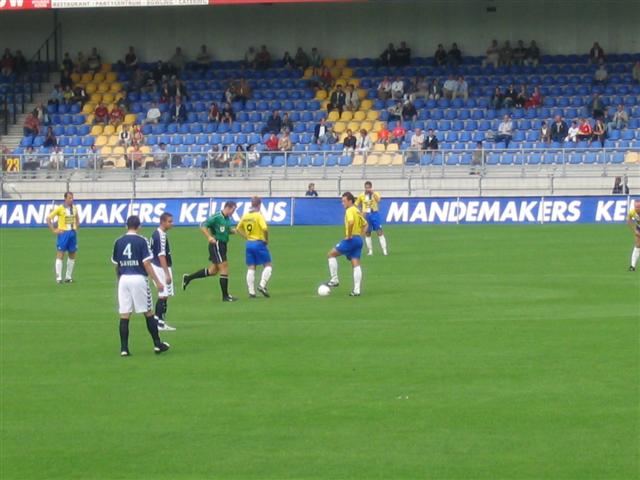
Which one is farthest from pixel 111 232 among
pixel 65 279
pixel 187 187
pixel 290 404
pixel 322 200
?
pixel 290 404

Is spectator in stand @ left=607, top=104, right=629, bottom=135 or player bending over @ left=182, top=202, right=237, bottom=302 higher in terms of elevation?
spectator in stand @ left=607, top=104, right=629, bottom=135

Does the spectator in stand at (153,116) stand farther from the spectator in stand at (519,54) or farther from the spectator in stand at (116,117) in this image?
the spectator in stand at (519,54)

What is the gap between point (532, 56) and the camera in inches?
2104

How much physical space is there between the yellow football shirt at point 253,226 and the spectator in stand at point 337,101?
28.3 meters

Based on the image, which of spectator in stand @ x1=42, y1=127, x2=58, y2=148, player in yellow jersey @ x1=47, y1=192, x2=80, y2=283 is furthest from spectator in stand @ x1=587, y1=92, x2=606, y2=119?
player in yellow jersey @ x1=47, y1=192, x2=80, y2=283

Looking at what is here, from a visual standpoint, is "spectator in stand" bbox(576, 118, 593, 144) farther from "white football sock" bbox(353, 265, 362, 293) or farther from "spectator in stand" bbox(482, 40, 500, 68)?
"white football sock" bbox(353, 265, 362, 293)

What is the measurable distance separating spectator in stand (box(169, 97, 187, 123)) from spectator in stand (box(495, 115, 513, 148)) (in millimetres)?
13381

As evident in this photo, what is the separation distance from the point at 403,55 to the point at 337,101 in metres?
4.26

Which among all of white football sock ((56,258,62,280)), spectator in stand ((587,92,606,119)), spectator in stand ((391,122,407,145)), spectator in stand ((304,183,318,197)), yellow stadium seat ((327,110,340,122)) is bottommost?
white football sock ((56,258,62,280))

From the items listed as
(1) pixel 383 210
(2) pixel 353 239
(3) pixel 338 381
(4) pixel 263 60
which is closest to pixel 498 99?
(1) pixel 383 210

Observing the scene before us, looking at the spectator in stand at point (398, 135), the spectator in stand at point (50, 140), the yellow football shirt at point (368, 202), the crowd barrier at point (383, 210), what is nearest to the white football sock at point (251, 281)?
the yellow football shirt at point (368, 202)

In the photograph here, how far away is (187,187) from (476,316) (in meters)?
26.7

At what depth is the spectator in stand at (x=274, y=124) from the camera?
Answer: 170ft

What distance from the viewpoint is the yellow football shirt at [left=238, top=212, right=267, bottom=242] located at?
2461 centimetres
